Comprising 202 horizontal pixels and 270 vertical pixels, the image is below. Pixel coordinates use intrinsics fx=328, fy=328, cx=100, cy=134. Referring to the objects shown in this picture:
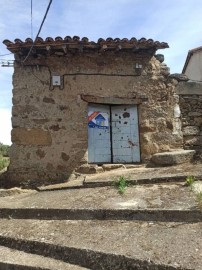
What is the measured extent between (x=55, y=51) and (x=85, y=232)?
4.96 metres

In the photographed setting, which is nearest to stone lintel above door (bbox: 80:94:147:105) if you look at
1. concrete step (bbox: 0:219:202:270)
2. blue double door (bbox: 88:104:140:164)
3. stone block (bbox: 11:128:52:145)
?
blue double door (bbox: 88:104:140:164)

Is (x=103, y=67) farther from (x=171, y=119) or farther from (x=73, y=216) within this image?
(x=73, y=216)

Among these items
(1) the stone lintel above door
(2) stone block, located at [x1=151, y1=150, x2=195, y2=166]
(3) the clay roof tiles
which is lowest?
(2) stone block, located at [x1=151, y1=150, x2=195, y2=166]

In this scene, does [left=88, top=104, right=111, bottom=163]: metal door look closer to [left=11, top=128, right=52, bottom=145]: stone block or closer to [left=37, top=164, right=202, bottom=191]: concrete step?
[left=37, top=164, right=202, bottom=191]: concrete step

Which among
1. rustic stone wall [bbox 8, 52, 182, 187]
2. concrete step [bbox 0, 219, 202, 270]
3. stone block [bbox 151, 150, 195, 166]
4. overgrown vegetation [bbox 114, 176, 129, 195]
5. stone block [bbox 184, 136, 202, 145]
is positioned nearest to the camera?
concrete step [bbox 0, 219, 202, 270]

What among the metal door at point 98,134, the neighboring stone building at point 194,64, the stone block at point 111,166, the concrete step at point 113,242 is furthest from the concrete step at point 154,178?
the neighboring stone building at point 194,64

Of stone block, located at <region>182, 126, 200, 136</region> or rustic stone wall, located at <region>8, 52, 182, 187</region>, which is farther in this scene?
stone block, located at <region>182, 126, 200, 136</region>

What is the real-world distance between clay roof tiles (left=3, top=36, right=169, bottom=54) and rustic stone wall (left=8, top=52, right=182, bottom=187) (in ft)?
1.09

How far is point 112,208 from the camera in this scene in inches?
172

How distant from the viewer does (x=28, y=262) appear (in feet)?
11.6

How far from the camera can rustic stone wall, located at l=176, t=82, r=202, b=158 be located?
815 centimetres

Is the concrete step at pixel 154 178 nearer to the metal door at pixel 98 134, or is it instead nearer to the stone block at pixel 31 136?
the metal door at pixel 98 134

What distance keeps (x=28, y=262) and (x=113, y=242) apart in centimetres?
94

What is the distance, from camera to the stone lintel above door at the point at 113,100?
771cm
